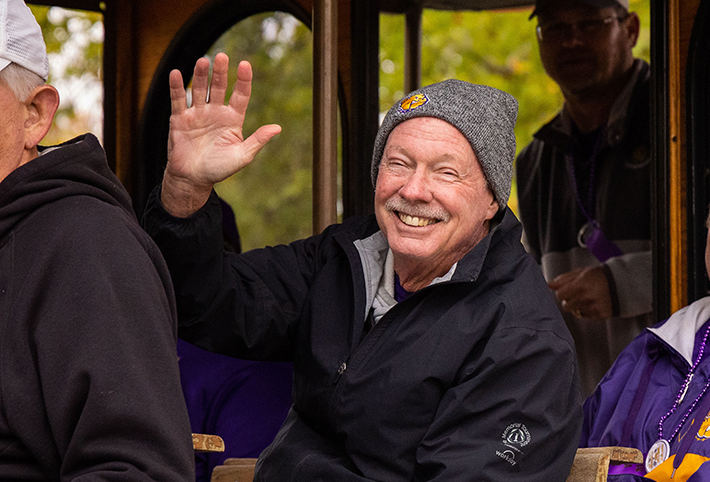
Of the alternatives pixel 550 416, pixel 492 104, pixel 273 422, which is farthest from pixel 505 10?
pixel 550 416

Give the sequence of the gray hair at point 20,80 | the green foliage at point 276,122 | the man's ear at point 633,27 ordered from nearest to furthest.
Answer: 1. the gray hair at point 20,80
2. the man's ear at point 633,27
3. the green foliage at point 276,122

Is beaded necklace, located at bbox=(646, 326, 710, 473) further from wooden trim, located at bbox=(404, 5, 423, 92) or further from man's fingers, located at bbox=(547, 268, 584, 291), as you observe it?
wooden trim, located at bbox=(404, 5, 423, 92)

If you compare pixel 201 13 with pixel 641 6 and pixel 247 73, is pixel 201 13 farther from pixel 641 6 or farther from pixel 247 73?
pixel 247 73

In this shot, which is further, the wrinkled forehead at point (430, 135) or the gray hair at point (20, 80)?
the wrinkled forehead at point (430, 135)

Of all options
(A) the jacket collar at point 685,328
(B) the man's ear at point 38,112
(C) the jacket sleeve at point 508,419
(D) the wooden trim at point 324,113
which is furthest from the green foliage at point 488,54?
(B) the man's ear at point 38,112

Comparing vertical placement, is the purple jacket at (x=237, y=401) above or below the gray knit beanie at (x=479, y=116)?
below

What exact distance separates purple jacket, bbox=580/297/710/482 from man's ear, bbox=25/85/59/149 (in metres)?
1.68

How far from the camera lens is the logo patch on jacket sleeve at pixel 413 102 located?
2.13 m

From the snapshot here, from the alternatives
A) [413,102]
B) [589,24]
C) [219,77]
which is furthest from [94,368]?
[589,24]

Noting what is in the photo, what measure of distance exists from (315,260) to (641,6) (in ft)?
6.11

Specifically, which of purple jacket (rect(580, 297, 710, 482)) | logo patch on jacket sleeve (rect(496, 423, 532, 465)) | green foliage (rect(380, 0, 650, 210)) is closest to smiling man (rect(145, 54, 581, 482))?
logo patch on jacket sleeve (rect(496, 423, 532, 465))

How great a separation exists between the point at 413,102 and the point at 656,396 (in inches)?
43.9

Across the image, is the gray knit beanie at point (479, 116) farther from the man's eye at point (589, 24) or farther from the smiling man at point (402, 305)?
the man's eye at point (589, 24)

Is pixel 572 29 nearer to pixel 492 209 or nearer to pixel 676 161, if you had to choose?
pixel 676 161
